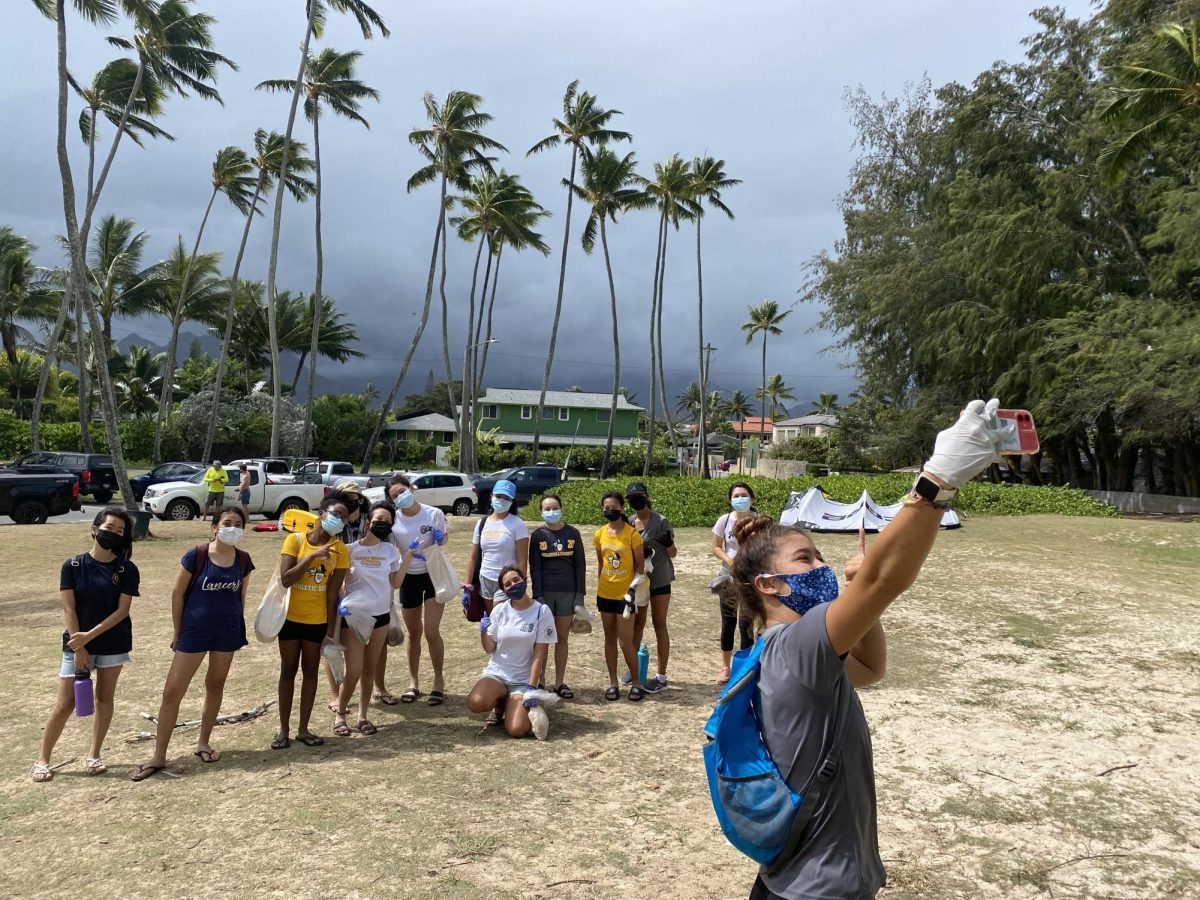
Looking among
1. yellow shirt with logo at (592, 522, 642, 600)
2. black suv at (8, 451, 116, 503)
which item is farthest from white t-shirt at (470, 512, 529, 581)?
black suv at (8, 451, 116, 503)

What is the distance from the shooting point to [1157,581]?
12.8 metres

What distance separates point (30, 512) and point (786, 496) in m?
18.2

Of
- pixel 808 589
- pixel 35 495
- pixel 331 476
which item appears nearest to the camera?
pixel 808 589

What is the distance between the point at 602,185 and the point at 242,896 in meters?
38.0

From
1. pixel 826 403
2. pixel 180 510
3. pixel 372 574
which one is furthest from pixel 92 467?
pixel 826 403

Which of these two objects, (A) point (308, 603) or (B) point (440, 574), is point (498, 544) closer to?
(B) point (440, 574)

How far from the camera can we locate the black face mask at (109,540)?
4.89 m

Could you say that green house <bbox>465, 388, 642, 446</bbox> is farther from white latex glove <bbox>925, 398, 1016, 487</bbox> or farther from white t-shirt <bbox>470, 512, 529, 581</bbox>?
white latex glove <bbox>925, 398, 1016, 487</bbox>

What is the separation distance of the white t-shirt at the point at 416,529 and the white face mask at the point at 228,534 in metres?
1.34

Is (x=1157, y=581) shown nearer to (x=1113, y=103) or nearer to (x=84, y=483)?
(x=1113, y=103)

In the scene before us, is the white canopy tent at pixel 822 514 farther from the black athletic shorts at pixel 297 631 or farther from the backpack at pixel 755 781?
the backpack at pixel 755 781

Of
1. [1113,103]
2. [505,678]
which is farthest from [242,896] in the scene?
[1113,103]

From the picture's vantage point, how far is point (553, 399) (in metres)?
61.7

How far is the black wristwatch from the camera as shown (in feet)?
5.16
